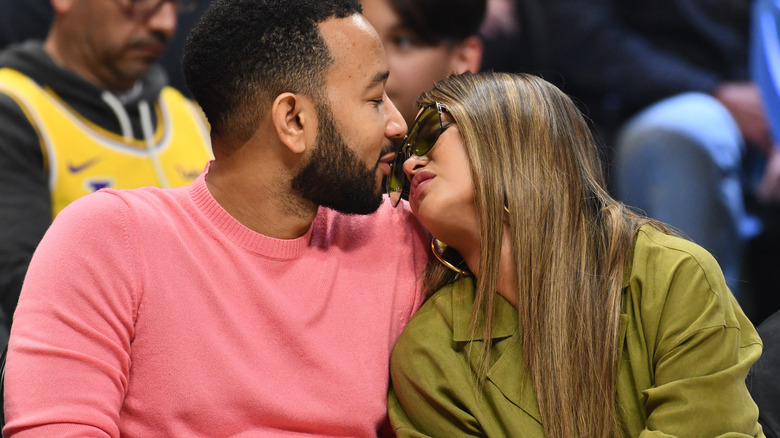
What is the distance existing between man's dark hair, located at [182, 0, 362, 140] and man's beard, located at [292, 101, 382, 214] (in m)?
0.09

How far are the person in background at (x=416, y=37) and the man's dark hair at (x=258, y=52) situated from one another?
44.5 inches

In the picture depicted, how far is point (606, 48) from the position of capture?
12.4 feet

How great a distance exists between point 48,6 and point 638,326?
2.69 meters

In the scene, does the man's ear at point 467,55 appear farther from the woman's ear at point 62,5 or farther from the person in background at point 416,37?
the woman's ear at point 62,5

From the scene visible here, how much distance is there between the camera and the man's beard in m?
1.87

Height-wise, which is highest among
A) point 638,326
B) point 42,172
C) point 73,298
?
point 73,298

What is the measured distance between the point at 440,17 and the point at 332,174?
1.30m

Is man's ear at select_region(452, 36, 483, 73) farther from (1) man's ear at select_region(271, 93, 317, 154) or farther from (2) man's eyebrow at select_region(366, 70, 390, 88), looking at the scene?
(1) man's ear at select_region(271, 93, 317, 154)

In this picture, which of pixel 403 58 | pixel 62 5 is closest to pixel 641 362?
pixel 403 58

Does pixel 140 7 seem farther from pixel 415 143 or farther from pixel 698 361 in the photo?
pixel 698 361

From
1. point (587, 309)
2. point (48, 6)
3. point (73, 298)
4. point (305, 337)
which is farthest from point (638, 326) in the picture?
point (48, 6)

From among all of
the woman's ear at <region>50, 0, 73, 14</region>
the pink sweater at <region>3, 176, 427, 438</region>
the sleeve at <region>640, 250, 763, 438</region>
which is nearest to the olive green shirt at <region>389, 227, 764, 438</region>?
the sleeve at <region>640, 250, 763, 438</region>

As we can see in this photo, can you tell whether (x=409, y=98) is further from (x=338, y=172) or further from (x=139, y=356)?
(x=139, y=356)

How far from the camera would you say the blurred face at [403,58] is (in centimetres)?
299
